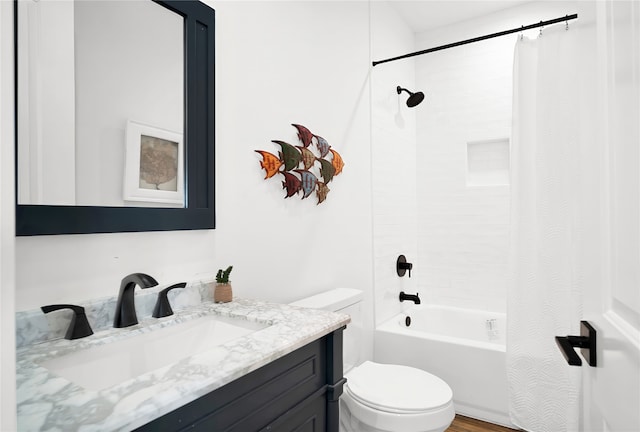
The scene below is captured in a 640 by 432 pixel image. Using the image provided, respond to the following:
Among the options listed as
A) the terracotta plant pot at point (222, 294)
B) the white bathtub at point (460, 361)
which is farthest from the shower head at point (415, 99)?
the terracotta plant pot at point (222, 294)

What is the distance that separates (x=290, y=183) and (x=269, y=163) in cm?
16

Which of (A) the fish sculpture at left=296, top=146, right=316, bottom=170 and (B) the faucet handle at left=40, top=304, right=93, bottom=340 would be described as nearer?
(B) the faucet handle at left=40, top=304, right=93, bottom=340

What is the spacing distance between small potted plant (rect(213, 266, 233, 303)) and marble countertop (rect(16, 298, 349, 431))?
8.4 inches

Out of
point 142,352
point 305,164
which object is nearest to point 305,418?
point 142,352

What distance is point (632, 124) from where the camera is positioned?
0.57 m

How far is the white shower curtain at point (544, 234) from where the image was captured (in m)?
1.74

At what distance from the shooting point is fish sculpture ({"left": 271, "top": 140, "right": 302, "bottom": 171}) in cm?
172

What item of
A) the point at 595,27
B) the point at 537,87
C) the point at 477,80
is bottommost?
the point at 595,27

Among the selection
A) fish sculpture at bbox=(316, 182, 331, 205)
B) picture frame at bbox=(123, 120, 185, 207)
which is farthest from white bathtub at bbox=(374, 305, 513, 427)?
picture frame at bbox=(123, 120, 185, 207)

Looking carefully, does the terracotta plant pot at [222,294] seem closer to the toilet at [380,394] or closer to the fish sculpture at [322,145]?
the toilet at [380,394]

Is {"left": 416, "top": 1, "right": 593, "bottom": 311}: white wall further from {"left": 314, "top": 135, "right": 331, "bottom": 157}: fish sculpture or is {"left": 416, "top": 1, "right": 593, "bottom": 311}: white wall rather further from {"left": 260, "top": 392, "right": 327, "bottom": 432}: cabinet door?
{"left": 260, "top": 392, "right": 327, "bottom": 432}: cabinet door

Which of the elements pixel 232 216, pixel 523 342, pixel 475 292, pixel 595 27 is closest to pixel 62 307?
pixel 232 216

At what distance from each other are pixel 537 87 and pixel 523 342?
1.23 metres

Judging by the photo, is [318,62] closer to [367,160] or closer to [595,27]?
[367,160]
